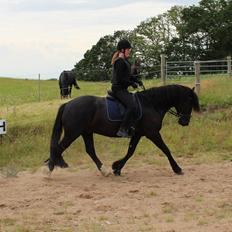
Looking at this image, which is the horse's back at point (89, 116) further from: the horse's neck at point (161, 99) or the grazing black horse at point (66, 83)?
the grazing black horse at point (66, 83)

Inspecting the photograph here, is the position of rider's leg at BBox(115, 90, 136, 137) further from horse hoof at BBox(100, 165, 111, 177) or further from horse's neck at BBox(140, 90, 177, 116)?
horse hoof at BBox(100, 165, 111, 177)

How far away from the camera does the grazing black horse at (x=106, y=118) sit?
9070 mm

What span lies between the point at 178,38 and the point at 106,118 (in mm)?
56021

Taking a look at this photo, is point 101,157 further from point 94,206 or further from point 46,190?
point 94,206

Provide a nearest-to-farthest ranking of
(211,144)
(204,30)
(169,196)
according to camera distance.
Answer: (169,196), (211,144), (204,30)

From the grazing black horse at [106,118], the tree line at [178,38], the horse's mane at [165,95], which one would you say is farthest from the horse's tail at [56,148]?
the tree line at [178,38]

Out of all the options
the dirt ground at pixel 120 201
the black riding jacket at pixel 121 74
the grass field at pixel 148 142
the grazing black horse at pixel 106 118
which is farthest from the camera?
the grass field at pixel 148 142

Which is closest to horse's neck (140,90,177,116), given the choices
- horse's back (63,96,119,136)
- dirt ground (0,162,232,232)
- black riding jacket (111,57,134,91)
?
black riding jacket (111,57,134,91)

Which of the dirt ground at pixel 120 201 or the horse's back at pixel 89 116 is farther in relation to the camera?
the horse's back at pixel 89 116

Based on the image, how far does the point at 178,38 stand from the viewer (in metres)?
63.7

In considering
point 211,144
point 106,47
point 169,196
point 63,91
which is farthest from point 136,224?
point 106,47

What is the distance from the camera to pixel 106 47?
73.2 m

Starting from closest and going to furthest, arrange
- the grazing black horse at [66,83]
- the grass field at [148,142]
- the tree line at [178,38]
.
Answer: the grass field at [148,142], the grazing black horse at [66,83], the tree line at [178,38]

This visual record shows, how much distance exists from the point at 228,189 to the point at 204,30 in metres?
56.3
